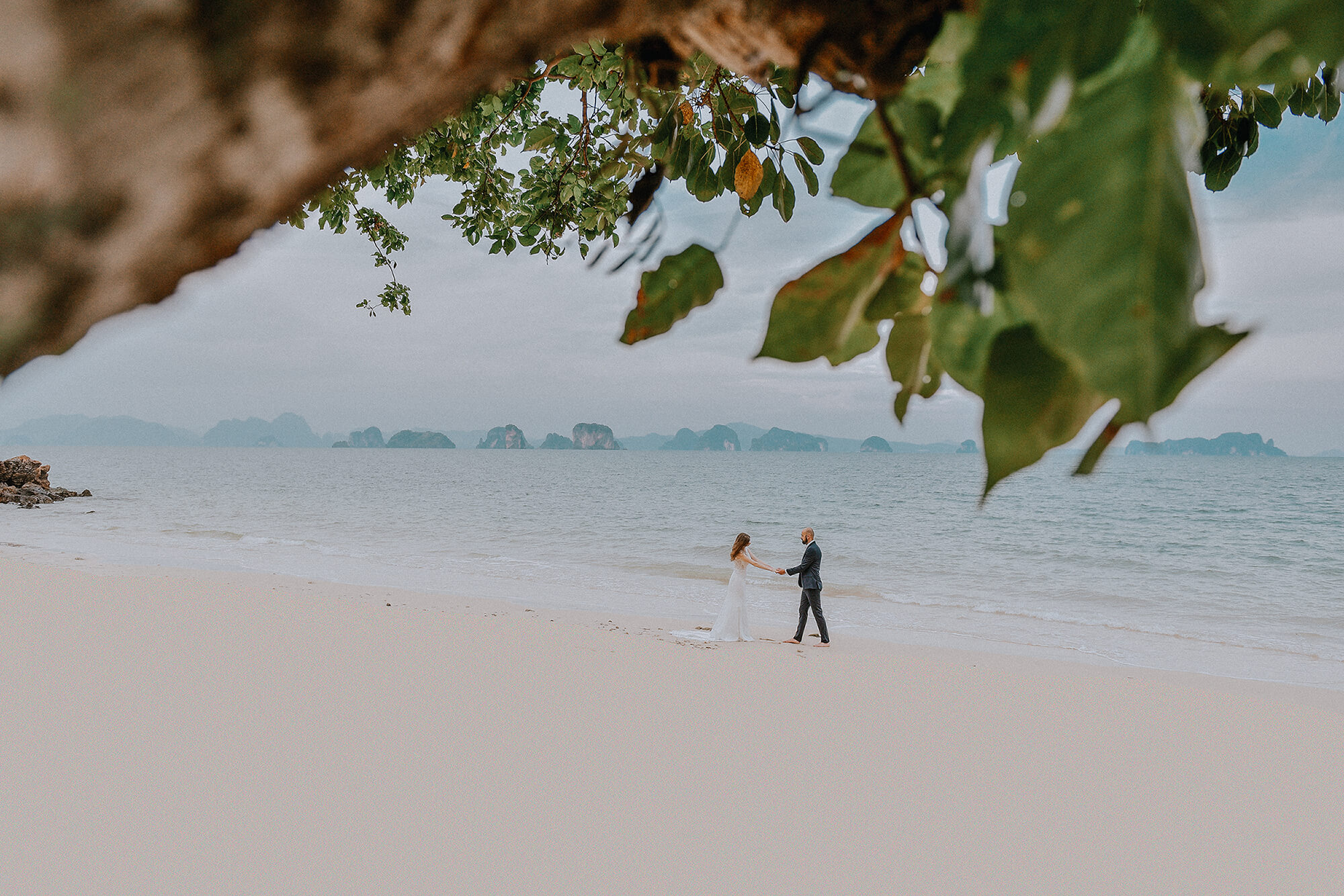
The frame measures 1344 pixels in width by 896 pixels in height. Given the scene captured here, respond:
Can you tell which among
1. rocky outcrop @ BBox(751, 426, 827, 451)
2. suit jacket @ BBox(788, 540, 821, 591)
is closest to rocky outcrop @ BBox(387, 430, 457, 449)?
rocky outcrop @ BBox(751, 426, 827, 451)

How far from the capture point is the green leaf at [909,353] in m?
0.40

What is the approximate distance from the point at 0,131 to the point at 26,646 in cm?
1244

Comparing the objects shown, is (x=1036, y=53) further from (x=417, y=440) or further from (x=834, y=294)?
(x=417, y=440)

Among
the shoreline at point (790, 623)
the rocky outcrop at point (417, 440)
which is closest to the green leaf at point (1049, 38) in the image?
the shoreline at point (790, 623)

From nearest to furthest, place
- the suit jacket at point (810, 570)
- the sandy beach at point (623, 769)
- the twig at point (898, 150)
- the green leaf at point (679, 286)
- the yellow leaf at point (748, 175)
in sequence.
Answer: the twig at point (898, 150) → the green leaf at point (679, 286) → the yellow leaf at point (748, 175) → the sandy beach at point (623, 769) → the suit jacket at point (810, 570)

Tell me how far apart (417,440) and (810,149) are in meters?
122

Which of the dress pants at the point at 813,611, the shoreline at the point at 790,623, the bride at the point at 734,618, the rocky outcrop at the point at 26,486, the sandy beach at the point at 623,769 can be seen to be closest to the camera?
the sandy beach at the point at 623,769

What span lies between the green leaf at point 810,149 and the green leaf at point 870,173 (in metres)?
0.62

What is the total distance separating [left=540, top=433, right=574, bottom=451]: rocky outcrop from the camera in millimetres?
110625

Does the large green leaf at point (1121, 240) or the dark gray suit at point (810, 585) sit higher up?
the large green leaf at point (1121, 240)

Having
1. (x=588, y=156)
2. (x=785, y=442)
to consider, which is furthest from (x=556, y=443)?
(x=588, y=156)

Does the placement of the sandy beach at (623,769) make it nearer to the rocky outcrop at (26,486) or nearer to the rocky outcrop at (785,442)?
the rocky outcrop at (26,486)

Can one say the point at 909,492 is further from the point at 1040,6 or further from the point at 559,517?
the point at 1040,6

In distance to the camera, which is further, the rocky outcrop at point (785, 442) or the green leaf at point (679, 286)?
the rocky outcrop at point (785, 442)
